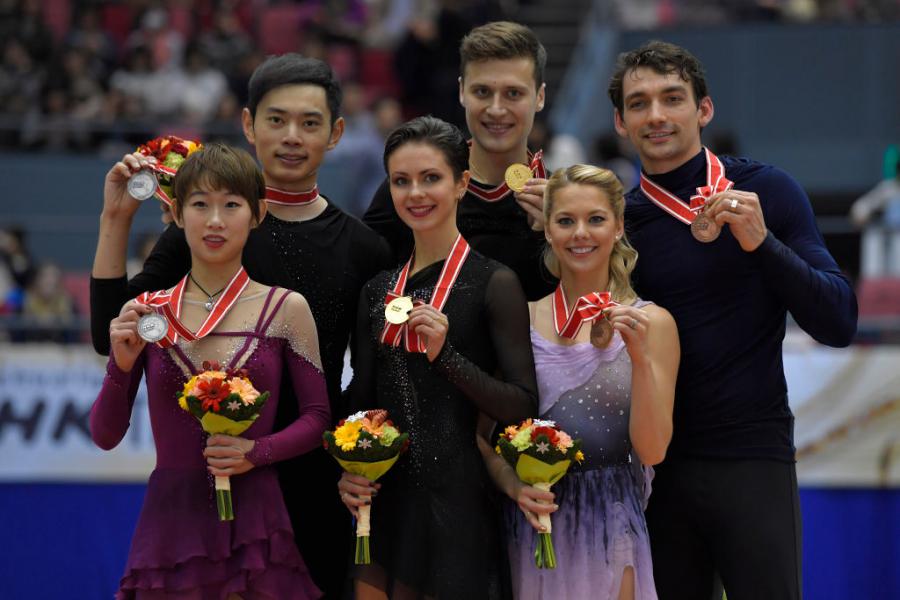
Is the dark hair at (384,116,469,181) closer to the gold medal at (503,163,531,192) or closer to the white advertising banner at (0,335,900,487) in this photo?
the gold medal at (503,163,531,192)

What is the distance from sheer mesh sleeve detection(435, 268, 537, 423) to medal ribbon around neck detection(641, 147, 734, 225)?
22.9 inches

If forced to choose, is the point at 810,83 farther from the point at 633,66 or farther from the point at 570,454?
the point at 570,454

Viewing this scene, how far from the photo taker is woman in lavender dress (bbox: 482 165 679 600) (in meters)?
3.71

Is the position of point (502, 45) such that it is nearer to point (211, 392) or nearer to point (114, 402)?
point (211, 392)

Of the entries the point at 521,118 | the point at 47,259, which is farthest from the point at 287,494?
the point at 47,259

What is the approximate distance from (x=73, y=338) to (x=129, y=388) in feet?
12.0

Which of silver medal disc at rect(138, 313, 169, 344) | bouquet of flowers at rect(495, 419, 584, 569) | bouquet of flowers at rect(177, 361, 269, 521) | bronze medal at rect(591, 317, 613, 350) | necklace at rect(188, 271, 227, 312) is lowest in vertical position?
bouquet of flowers at rect(495, 419, 584, 569)

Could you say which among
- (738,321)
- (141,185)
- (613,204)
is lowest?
(738,321)

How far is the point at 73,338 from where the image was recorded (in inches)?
287

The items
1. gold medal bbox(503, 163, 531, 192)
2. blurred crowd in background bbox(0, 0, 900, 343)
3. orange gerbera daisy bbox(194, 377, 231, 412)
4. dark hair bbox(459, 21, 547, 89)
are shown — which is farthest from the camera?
blurred crowd in background bbox(0, 0, 900, 343)

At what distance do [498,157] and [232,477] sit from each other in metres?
1.48

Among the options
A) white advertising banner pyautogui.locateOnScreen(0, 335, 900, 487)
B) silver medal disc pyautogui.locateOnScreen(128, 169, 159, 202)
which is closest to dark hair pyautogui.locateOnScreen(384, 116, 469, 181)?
silver medal disc pyautogui.locateOnScreen(128, 169, 159, 202)

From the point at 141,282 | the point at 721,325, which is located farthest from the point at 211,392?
the point at 721,325

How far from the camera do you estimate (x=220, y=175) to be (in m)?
3.80
